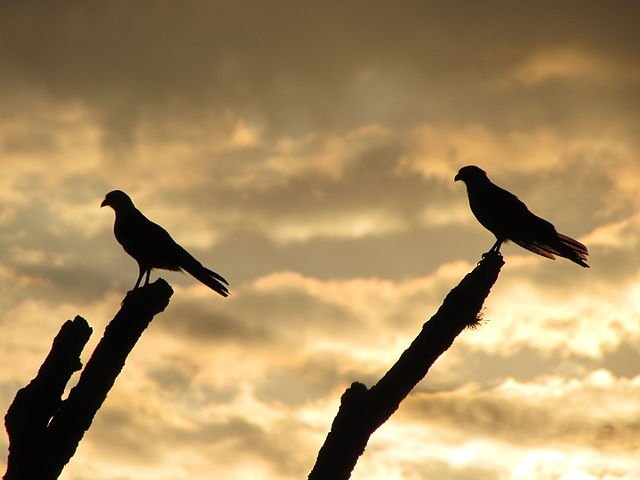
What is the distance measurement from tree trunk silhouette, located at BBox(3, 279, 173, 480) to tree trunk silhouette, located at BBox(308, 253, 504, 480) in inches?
93.9

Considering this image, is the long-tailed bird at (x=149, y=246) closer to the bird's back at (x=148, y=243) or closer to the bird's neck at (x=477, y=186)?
the bird's back at (x=148, y=243)

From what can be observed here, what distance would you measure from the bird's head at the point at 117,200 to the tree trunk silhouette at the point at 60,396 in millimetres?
6656

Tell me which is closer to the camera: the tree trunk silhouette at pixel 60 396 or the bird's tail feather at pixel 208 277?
the tree trunk silhouette at pixel 60 396

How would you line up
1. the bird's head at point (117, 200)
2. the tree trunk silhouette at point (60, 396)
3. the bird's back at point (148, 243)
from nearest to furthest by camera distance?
the tree trunk silhouette at point (60, 396) < the bird's back at point (148, 243) < the bird's head at point (117, 200)

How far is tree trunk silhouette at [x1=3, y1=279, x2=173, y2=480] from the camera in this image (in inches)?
300

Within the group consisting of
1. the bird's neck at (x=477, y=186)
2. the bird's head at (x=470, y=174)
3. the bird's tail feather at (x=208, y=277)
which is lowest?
the bird's tail feather at (x=208, y=277)

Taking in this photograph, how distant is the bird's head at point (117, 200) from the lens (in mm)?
14680

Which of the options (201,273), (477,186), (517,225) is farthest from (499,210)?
(201,273)

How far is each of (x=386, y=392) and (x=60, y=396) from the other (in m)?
3.26

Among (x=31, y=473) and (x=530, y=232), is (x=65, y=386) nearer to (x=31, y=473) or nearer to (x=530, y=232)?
(x=31, y=473)

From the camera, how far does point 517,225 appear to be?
479 inches

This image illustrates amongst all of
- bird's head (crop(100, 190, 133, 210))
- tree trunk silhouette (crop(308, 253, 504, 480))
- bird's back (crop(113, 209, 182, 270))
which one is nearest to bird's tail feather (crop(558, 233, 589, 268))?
tree trunk silhouette (crop(308, 253, 504, 480))

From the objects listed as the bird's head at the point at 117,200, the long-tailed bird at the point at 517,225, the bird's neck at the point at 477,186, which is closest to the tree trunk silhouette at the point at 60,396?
the long-tailed bird at the point at 517,225

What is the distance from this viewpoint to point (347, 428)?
6828 mm
